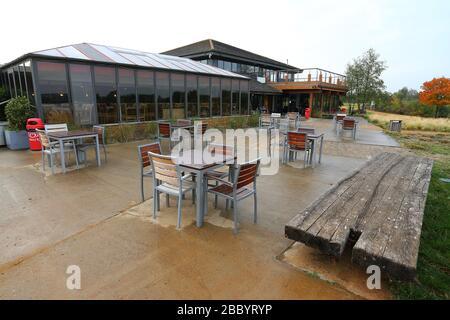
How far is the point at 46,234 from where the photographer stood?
2760 mm

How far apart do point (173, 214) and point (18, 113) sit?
6.64 m

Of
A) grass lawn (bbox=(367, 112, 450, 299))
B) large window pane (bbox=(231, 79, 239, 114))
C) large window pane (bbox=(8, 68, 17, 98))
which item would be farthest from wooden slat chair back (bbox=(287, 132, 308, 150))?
large window pane (bbox=(8, 68, 17, 98))

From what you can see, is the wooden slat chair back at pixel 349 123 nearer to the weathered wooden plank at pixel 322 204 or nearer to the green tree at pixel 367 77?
the weathered wooden plank at pixel 322 204

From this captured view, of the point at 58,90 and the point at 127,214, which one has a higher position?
the point at 58,90

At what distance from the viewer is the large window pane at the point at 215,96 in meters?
12.6

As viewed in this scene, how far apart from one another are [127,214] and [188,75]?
907 centimetres

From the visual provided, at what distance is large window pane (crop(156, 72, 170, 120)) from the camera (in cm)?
1002

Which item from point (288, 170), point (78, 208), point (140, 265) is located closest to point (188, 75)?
point (288, 170)

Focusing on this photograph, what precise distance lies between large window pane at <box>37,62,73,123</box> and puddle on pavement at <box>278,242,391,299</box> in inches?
314

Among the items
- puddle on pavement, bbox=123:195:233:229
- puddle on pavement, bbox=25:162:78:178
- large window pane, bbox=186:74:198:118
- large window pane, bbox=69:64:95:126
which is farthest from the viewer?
large window pane, bbox=186:74:198:118

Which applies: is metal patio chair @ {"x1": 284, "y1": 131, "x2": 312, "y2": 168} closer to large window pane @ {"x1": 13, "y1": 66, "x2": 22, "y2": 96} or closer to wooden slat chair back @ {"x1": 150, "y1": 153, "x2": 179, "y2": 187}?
wooden slat chair back @ {"x1": 150, "y1": 153, "x2": 179, "y2": 187}

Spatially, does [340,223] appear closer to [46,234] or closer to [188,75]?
[46,234]

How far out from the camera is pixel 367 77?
26.5m

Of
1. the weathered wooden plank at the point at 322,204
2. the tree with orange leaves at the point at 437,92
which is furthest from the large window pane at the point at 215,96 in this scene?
the tree with orange leaves at the point at 437,92
